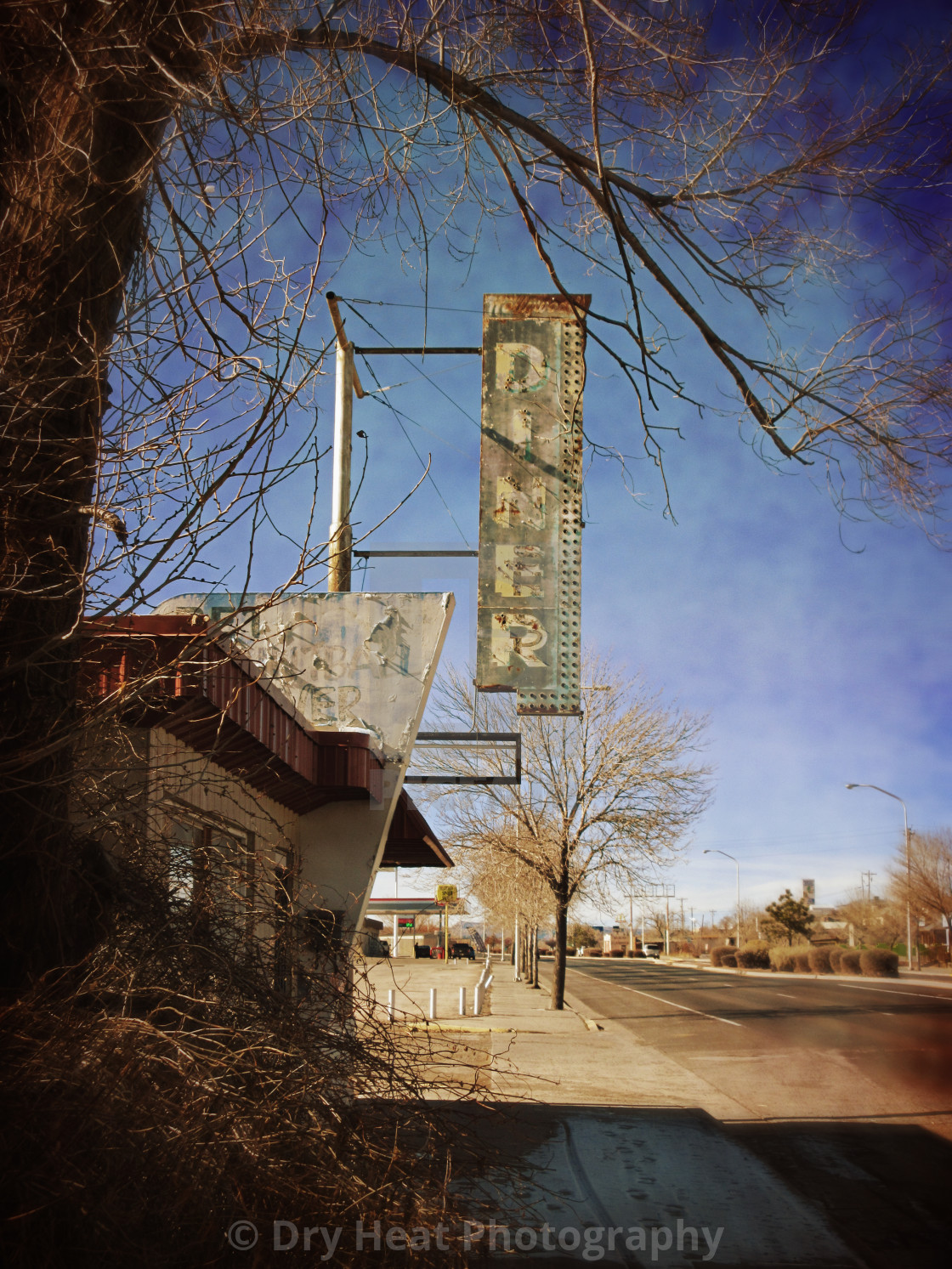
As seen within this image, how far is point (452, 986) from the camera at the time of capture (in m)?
27.9

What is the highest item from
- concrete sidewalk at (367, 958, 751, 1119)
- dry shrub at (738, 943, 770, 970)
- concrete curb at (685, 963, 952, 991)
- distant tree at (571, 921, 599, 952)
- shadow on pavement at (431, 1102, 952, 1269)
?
shadow on pavement at (431, 1102, 952, 1269)

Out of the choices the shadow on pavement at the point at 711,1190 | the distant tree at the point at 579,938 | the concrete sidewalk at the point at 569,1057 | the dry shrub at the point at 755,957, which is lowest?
the distant tree at the point at 579,938

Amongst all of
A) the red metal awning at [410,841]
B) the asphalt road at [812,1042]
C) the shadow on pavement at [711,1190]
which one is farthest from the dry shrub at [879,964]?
the shadow on pavement at [711,1190]

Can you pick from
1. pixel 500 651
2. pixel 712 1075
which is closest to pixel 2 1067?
pixel 500 651

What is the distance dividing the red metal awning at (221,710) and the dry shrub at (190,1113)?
34.7 inches

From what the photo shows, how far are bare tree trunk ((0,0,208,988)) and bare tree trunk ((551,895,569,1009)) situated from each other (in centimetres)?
2108

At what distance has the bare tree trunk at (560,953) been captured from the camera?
2360cm

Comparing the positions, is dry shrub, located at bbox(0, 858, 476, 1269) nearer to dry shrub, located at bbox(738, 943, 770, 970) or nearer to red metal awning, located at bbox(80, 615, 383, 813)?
red metal awning, located at bbox(80, 615, 383, 813)

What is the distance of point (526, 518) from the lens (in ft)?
28.1

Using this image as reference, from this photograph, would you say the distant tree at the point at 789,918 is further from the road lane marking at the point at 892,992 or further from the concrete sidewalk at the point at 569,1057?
the concrete sidewalk at the point at 569,1057

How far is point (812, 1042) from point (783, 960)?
34.1 metres

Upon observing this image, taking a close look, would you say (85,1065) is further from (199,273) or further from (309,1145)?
(199,273)

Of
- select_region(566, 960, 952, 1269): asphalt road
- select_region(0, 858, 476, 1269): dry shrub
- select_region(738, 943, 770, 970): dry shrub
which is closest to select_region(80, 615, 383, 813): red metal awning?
select_region(0, 858, 476, 1269): dry shrub

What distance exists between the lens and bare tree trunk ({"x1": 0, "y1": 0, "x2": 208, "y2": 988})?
3.44 m
